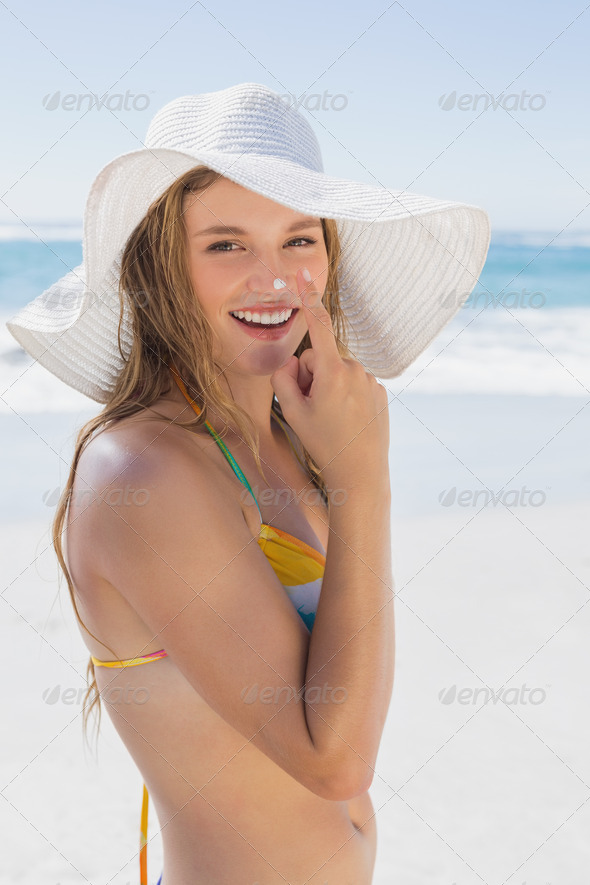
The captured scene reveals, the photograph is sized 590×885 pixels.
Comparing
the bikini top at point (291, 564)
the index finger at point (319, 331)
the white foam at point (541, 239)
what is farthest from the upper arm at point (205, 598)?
the white foam at point (541, 239)

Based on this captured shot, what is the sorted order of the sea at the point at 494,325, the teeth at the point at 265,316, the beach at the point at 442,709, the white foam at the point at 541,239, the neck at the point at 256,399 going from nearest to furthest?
the teeth at the point at 265,316 < the neck at the point at 256,399 < the beach at the point at 442,709 < the sea at the point at 494,325 < the white foam at the point at 541,239

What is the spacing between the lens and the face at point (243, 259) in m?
1.51

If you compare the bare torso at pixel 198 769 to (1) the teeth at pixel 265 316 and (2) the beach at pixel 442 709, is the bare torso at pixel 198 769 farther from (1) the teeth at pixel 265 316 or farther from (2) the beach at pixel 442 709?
(2) the beach at pixel 442 709

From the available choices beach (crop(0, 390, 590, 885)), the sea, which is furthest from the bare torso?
the sea

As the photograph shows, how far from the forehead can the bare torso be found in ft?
1.13

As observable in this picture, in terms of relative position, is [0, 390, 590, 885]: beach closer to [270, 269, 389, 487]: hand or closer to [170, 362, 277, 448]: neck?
[170, 362, 277, 448]: neck

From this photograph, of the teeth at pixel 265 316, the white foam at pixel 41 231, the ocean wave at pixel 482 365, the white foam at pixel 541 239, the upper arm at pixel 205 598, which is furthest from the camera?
the white foam at pixel 541 239

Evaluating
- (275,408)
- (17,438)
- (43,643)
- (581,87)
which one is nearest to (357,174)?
(581,87)

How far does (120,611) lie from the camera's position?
133cm

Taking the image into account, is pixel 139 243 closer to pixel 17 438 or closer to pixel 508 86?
pixel 17 438

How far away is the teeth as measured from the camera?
5.24 ft

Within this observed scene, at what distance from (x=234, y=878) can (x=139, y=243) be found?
3.74 ft

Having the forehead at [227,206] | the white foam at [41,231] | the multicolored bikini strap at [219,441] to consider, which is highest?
the forehead at [227,206]

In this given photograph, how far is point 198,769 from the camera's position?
4.52 ft
